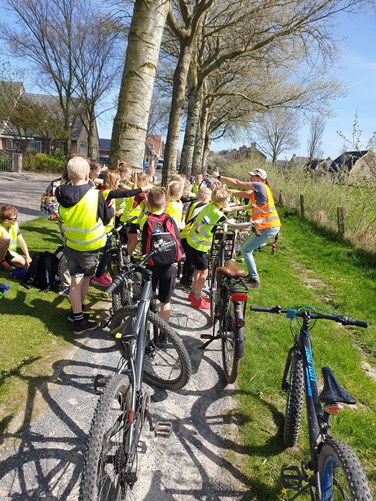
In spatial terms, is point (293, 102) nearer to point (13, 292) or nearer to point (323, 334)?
point (323, 334)

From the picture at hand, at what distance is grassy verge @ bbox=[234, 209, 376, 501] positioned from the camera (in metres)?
2.69

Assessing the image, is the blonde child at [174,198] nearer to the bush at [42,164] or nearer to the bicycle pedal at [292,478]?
the bicycle pedal at [292,478]

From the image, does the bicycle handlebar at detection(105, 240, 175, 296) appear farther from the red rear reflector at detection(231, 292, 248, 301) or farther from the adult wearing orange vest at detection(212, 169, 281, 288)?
the adult wearing orange vest at detection(212, 169, 281, 288)

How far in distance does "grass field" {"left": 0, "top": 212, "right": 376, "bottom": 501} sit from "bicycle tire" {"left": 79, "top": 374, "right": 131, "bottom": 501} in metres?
1.01

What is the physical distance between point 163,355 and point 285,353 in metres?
1.69

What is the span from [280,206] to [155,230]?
1784cm

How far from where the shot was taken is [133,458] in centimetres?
205

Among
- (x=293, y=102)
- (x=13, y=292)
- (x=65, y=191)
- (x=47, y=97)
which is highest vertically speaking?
(x=47, y=97)

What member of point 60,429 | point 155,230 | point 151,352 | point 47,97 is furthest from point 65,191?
point 47,97

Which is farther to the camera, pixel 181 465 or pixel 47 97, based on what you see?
pixel 47 97

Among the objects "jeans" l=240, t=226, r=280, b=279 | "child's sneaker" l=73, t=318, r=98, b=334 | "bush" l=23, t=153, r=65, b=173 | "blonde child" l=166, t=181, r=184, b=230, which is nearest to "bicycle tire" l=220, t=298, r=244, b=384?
"child's sneaker" l=73, t=318, r=98, b=334

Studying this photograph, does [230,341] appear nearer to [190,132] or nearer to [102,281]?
[102,281]

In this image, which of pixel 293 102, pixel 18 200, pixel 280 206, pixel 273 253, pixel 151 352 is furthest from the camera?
pixel 280 206

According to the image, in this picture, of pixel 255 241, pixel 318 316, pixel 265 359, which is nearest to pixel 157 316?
pixel 318 316
